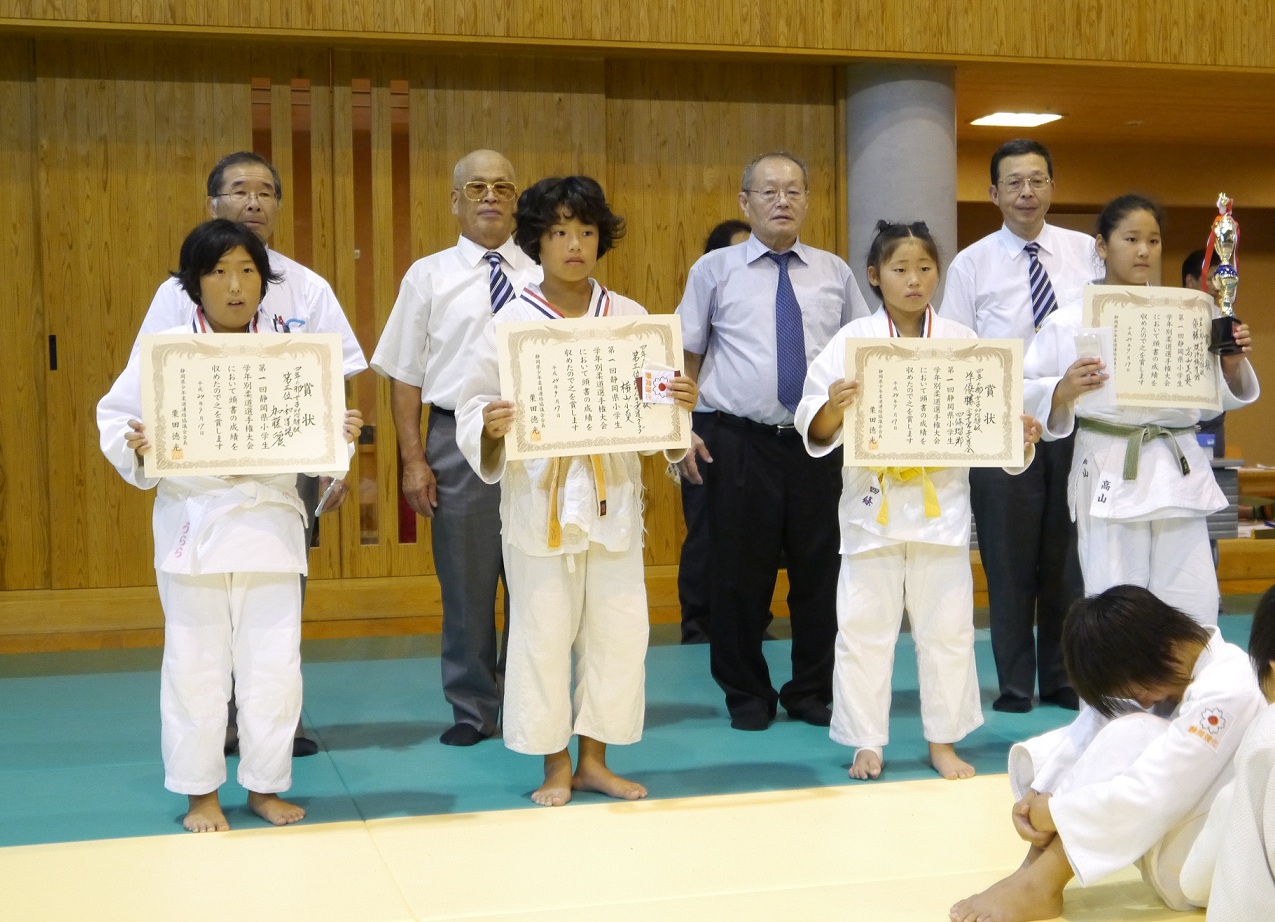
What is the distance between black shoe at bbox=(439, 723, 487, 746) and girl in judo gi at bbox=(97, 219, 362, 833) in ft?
2.46

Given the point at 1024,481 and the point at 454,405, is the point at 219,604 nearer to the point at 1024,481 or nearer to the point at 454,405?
the point at 454,405

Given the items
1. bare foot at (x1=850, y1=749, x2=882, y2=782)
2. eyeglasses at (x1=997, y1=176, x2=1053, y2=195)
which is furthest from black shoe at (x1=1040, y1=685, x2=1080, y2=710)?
eyeglasses at (x1=997, y1=176, x2=1053, y2=195)

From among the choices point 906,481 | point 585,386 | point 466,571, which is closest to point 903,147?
point 906,481

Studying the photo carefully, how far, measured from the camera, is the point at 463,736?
3807 millimetres

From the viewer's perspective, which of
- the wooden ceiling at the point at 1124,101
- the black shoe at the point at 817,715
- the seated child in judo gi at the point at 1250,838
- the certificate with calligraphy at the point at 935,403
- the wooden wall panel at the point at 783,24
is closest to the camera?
the seated child in judo gi at the point at 1250,838

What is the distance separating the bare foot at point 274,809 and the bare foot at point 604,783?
662 millimetres

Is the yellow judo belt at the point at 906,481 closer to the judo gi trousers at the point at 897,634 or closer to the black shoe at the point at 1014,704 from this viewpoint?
the judo gi trousers at the point at 897,634

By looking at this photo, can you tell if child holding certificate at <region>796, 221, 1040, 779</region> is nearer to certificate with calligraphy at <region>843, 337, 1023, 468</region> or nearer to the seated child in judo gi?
certificate with calligraphy at <region>843, 337, 1023, 468</region>

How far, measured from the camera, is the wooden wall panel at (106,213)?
543 centimetres

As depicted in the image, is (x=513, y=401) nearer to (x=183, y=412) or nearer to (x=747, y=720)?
(x=183, y=412)

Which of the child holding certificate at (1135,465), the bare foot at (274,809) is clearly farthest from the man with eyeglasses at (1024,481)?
the bare foot at (274,809)

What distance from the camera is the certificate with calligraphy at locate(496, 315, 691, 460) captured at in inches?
122

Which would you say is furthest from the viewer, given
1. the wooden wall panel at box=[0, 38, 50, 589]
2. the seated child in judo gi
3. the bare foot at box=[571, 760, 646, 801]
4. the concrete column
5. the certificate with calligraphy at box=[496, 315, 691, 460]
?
the concrete column

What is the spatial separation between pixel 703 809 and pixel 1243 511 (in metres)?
5.00
